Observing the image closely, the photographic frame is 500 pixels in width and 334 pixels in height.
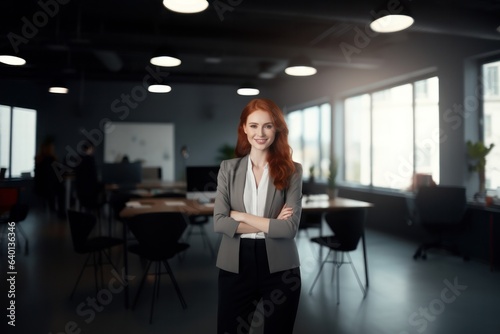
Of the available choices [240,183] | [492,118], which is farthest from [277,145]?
[492,118]

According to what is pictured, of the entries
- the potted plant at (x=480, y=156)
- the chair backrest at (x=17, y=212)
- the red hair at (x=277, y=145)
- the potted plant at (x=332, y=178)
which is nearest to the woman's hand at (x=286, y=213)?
the red hair at (x=277, y=145)

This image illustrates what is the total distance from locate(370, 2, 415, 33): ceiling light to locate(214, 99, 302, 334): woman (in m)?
2.02

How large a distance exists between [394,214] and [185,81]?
786 centimetres

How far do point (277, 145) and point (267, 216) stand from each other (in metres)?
0.37

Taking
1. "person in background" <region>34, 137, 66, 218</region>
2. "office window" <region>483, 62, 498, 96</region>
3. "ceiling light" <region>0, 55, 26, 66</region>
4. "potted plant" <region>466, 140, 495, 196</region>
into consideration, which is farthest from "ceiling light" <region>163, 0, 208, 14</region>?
"person in background" <region>34, 137, 66, 218</region>

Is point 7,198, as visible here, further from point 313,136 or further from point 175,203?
point 313,136

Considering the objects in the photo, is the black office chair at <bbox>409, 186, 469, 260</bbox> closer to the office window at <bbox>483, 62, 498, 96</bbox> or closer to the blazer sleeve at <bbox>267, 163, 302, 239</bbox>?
the office window at <bbox>483, 62, 498, 96</bbox>

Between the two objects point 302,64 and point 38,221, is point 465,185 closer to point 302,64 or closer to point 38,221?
→ point 302,64

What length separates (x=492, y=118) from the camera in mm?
5824

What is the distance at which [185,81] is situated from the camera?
12.3 metres

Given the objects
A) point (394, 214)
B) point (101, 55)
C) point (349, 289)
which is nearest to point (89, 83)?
point (101, 55)

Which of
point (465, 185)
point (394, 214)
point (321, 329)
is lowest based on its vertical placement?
point (321, 329)

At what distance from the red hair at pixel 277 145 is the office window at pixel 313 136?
778cm

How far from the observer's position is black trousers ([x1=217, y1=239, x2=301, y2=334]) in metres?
1.82
